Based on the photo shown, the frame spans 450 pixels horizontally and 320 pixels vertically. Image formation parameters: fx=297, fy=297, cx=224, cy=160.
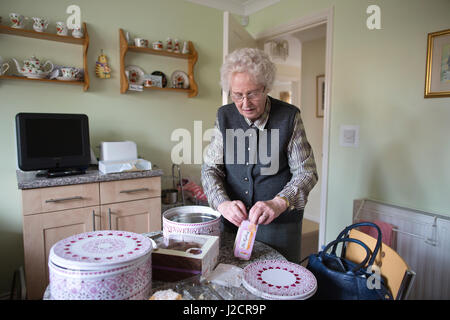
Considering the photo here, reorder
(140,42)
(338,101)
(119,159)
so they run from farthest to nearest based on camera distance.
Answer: (140,42) → (338,101) → (119,159)

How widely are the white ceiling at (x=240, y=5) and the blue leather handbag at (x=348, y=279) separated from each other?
9.22 ft

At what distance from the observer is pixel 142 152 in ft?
9.42

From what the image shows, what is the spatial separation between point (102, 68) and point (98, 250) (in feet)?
7.42

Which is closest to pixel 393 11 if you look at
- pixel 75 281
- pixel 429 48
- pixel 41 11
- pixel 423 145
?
pixel 429 48

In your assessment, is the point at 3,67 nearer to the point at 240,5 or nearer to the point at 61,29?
the point at 61,29

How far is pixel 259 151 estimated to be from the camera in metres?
1.31

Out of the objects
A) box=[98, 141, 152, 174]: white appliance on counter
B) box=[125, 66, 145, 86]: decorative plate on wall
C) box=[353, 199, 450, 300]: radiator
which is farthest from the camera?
box=[125, 66, 145, 86]: decorative plate on wall

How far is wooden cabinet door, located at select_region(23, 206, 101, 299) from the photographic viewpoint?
73.8 inches

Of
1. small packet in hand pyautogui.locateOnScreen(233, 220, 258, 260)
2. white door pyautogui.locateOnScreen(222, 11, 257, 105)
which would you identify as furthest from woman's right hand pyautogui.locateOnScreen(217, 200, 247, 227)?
white door pyautogui.locateOnScreen(222, 11, 257, 105)

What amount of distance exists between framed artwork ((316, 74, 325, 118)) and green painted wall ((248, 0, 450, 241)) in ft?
5.09

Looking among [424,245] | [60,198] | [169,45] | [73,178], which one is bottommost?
[424,245]

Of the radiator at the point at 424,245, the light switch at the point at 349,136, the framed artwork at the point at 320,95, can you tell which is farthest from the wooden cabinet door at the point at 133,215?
the framed artwork at the point at 320,95

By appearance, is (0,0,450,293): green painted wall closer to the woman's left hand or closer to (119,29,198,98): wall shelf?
(119,29,198,98): wall shelf

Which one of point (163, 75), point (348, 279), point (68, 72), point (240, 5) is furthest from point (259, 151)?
point (240, 5)
